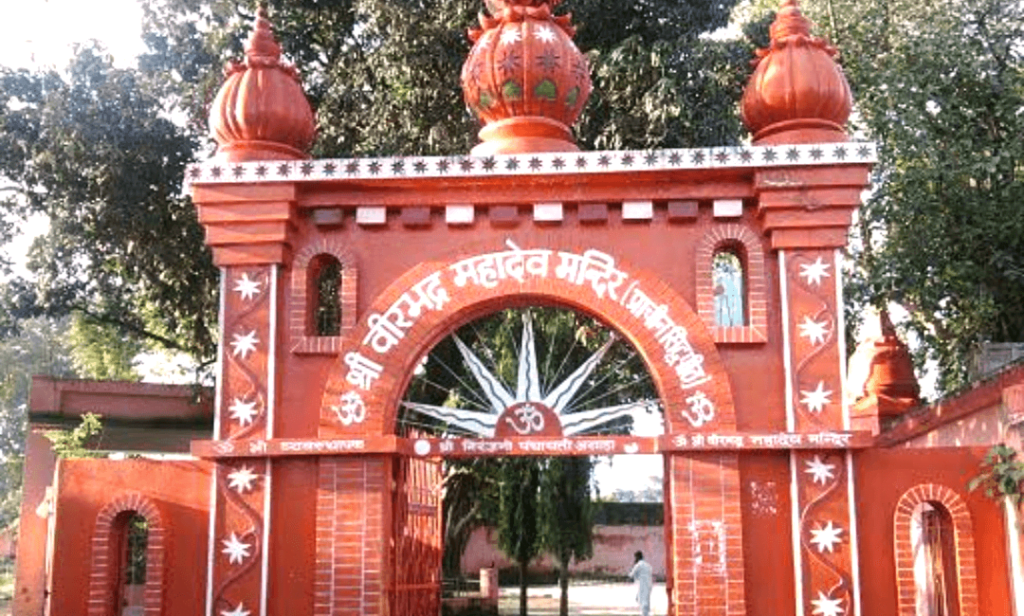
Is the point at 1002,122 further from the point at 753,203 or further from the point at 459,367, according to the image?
the point at 459,367

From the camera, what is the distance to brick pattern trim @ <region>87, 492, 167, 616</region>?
8.45 metres

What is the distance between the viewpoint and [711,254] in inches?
342

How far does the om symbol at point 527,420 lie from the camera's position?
8.67 meters

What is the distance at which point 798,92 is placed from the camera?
8.69 metres

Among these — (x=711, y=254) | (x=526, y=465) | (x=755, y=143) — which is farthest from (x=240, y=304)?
(x=526, y=465)

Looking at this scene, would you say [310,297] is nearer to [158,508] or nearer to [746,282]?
[158,508]

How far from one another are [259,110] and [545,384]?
3.07 meters

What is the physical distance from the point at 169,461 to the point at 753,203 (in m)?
4.82

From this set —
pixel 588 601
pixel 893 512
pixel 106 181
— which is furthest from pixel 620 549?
pixel 893 512

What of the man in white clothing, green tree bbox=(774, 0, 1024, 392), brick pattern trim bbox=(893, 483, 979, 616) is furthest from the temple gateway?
the man in white clothing

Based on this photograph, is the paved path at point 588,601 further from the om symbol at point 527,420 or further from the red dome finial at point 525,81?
the red dome finial at point 525,81

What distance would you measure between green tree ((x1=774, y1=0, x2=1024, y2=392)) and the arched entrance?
201 inches

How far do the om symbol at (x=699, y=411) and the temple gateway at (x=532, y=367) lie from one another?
0.12 ft

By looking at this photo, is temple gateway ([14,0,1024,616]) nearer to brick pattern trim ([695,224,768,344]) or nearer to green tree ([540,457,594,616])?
brick pattern trim ([695,224,768,344])
